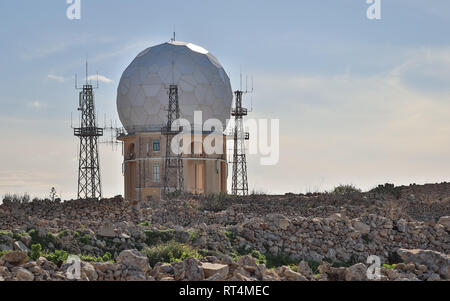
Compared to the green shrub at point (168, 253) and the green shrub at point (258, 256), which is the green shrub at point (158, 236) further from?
the green shrub at point (258, 256)

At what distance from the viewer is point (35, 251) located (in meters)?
12.6

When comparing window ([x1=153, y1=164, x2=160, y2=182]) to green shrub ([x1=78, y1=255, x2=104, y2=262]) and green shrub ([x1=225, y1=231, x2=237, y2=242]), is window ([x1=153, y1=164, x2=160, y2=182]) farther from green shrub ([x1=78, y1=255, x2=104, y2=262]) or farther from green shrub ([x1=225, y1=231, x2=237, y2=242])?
green shrub ([x1=78, y1=255, x2=104, y2=262])

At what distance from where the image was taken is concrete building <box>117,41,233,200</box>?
3638cm

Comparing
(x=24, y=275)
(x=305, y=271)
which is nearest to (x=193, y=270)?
(x=305, y=271)

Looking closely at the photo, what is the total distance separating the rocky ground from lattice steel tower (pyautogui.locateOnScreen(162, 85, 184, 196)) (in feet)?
31.9

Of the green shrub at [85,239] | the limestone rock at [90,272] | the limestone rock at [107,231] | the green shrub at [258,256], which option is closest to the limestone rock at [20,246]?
the green shrub at [85,239]

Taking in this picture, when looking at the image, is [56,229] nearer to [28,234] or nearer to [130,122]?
[28,234]

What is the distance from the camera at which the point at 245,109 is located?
129 ft

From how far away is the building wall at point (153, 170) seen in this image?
1435 inches

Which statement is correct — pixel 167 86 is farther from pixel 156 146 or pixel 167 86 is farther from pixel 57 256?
pixel 57 256

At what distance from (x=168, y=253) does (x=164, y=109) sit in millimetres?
22841

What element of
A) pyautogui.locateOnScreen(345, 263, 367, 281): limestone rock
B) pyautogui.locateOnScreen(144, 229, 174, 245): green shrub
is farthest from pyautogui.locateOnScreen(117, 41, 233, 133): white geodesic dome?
pyautogui.locateOnScreen(345, 263, 367, 281): limestone rock
